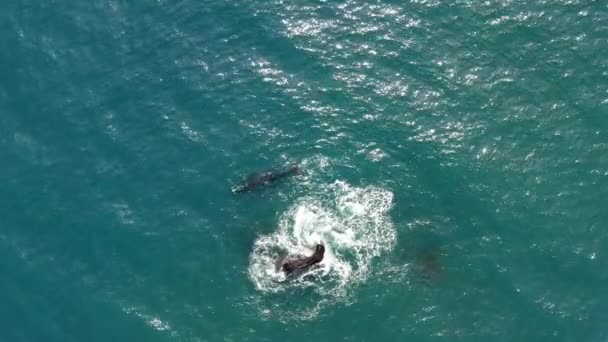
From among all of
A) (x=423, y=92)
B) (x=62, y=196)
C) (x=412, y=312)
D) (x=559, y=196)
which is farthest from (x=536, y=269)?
(x=62, y=196)

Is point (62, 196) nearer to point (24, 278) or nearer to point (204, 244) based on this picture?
point (24, 278)

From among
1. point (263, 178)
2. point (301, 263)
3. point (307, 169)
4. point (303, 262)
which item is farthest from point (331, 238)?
point (263, 178)

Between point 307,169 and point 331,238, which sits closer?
point 331,238

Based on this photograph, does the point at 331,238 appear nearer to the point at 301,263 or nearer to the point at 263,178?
the point at 301,263

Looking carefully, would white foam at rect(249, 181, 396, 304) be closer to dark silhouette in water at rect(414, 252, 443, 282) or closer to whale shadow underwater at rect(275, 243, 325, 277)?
whale shadow underwater at rect(275, 243, 325, 277)

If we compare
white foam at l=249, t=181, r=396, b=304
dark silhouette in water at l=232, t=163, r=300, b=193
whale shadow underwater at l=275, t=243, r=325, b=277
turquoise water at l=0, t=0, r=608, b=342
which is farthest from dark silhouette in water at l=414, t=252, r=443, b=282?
dark silhouette in water at l=232, t=163, r=300, b=193

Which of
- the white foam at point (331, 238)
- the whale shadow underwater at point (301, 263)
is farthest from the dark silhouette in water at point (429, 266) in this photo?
the whale shadow underwater at point (301, 263)
